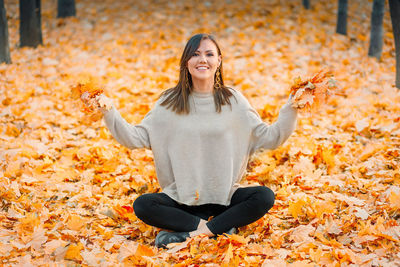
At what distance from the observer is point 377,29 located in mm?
6711

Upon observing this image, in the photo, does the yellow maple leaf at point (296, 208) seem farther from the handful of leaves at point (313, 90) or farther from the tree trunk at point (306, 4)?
the tree trunk at point (306, 4)

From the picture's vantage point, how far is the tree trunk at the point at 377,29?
666 cm

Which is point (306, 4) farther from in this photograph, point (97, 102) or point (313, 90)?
point (97, 102)

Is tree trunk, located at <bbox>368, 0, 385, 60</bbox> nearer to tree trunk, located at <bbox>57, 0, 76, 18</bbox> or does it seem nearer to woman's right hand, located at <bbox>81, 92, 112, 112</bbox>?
woman's right hand, located at <bbox>81, 92, 112, 112</bbox>

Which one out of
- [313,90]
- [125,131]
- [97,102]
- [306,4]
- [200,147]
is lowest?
[200,147]

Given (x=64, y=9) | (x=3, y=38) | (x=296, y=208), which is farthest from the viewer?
(x=64, y=9)

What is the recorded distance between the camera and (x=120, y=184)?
11.4 feet

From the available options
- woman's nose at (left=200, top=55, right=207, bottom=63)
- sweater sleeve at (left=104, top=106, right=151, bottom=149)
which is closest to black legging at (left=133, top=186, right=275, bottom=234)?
sweater sleeve at (left=104, top=106, right=151, bottom=149)

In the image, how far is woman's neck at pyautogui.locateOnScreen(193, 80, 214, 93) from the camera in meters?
2.80

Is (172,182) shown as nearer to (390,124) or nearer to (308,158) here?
(308,158)

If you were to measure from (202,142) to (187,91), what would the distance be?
0.38m

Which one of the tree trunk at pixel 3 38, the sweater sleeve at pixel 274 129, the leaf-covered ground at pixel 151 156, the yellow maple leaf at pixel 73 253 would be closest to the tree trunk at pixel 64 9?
the leaf-covered ground at pixel 151 156

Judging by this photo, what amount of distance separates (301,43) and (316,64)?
3.33 feet

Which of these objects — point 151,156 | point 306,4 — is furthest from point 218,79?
point 306,4
